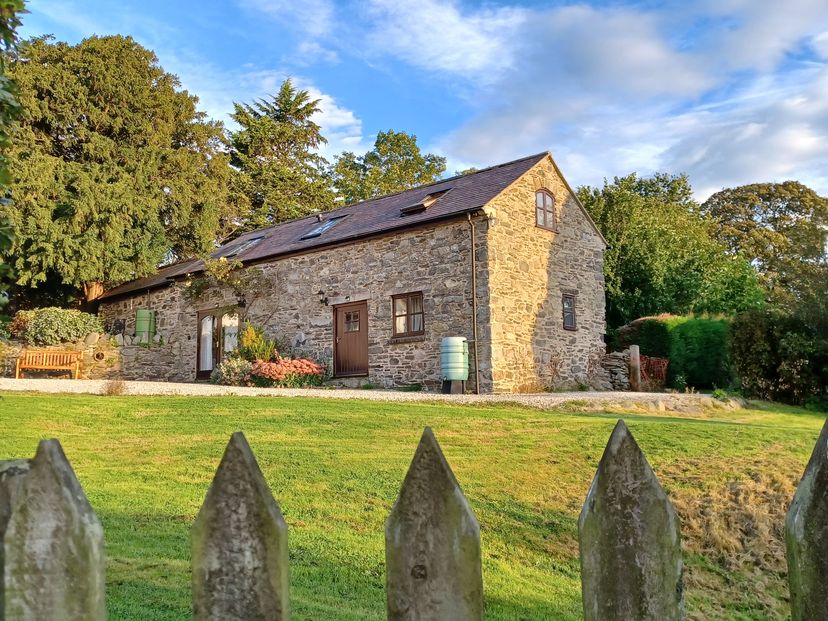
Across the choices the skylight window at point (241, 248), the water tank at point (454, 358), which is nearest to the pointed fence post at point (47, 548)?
the water tank at point (454, 358)

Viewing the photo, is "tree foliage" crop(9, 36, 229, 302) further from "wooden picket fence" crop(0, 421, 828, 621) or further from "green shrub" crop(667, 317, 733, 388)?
"wooden picket fence" crop(0, 421, 828, 621)

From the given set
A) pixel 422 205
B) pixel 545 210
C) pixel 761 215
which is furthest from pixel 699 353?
pixel 761 215

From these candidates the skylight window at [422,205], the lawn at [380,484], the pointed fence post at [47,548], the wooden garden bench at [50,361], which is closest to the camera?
Answer: the pointed fence post at [47,548]

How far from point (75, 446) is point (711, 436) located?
333 inches

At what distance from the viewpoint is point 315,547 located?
5.27 m

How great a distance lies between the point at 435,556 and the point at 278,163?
3945 cm

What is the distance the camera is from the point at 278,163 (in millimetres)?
39625

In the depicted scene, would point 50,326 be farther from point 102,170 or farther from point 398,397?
point 398,397

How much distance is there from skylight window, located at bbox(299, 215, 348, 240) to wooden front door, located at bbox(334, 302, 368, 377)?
3092 mm

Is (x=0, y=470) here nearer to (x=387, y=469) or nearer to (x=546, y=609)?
(x=546, y=609)

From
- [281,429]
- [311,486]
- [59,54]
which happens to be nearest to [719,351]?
[281,429]

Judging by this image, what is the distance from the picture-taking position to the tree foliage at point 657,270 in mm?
26984

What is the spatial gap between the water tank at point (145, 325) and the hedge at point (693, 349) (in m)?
17.0

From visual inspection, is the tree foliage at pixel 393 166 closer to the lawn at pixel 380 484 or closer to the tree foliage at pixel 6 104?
the lawn at pixel 380 484
